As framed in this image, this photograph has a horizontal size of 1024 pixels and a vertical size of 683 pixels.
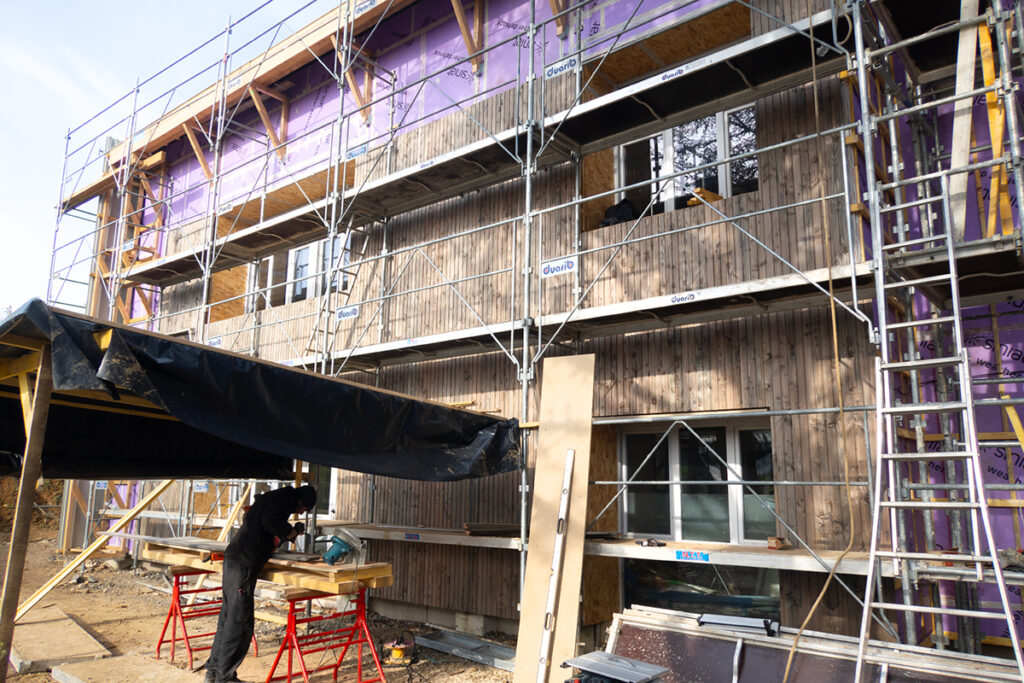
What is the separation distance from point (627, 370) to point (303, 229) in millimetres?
7686

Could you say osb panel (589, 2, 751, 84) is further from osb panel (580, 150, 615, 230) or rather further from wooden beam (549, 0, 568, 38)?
wooden beam (549, 0, 568, 38)

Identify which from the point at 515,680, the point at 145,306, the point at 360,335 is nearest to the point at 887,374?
the point at 515,680

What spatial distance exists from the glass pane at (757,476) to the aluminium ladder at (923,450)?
4.12ft

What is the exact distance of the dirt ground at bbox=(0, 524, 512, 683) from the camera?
7820 millimetres

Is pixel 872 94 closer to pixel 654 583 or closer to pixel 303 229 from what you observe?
pixel 654 583

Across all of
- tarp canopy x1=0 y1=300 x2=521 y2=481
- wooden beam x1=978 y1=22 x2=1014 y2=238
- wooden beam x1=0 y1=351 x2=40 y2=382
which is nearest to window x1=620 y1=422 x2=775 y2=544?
tarp canopy x1=0 y1=300 x2=521 y2=481

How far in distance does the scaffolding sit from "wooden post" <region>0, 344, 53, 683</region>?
188 inches

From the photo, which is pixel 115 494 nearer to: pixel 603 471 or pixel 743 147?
pixel 603 471

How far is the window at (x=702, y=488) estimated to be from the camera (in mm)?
7926

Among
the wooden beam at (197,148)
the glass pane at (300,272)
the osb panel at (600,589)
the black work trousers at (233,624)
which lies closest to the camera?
the black work trousers at (233,624)

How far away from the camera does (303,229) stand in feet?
44.8

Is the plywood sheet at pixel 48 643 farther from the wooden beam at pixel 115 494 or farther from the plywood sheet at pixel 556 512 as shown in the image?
the plywood sheet at pixel 556 512

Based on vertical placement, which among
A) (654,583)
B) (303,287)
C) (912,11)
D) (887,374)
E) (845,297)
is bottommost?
(654,583)

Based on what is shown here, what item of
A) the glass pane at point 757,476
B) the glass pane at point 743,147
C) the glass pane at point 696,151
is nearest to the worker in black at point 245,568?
the glass pane at point 757,476
